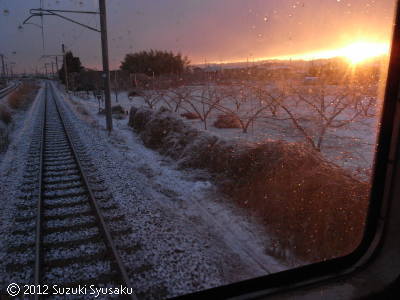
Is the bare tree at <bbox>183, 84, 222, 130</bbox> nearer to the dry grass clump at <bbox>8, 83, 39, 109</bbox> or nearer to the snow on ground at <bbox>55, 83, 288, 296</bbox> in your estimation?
the snow on ground at <bbox>55, 83, 288, 296</bbox>

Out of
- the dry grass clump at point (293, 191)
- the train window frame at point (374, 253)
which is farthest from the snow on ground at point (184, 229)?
the train window frame at point (374, 253)

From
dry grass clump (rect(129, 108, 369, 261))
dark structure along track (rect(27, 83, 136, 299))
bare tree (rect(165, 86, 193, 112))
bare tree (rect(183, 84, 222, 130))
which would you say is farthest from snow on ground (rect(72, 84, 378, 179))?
dark structure along track (rect(27, 83, 136, 299))

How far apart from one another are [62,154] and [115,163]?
2.50 metres

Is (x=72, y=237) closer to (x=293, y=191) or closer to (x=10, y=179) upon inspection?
(x=293, y=191)

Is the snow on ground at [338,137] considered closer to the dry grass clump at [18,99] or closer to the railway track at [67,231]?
the railway track at [67,231]

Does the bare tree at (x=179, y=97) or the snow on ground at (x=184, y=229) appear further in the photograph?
the bare tree at (x=179, y=97)

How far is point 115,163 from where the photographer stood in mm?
10258

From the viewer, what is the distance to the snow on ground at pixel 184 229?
436cm

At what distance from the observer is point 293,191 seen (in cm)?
602

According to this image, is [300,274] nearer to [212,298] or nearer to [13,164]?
[212,298]

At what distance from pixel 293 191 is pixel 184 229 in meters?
2.15

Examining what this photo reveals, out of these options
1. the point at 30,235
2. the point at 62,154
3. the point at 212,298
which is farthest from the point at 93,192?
the point at 212,298

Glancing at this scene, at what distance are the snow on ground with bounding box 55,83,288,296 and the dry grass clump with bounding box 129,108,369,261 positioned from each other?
14.1 inches

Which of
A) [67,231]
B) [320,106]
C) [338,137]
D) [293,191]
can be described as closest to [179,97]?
→ [320,106]
